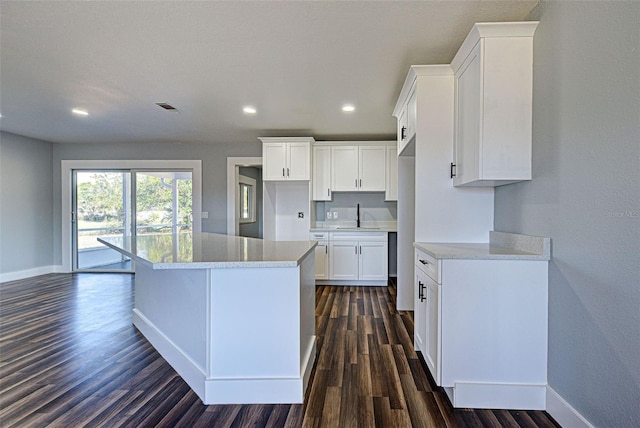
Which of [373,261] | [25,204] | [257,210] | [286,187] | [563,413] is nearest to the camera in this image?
[563,413]

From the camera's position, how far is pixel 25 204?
17.4 ft

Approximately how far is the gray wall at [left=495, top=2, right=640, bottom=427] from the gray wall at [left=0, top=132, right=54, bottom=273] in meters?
6.76

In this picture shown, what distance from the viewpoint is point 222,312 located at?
1878 mm

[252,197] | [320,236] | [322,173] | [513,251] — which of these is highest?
[322,173]

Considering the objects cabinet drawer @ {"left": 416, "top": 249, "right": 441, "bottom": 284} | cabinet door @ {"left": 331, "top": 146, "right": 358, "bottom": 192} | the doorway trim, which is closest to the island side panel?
cabinet drawer @ {"left": 416, "top": 249, "right": 441, "bottom": 284}

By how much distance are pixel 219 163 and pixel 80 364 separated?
379 cm

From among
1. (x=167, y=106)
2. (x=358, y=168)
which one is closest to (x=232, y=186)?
(x=167, y=106)

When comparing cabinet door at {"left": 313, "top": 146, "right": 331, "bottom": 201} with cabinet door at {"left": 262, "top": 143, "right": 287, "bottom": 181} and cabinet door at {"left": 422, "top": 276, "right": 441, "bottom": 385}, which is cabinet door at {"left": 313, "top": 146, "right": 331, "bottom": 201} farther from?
cabinet door at {"left": 422, "top": 276, "right": 441, "bottom": 385}

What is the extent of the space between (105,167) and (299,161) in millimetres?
3510

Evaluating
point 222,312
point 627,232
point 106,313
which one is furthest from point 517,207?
point 106,313

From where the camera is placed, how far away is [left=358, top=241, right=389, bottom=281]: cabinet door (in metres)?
4.80

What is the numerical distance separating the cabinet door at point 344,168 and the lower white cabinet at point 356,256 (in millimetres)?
749

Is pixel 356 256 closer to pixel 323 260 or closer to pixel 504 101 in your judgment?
pixel 323 260

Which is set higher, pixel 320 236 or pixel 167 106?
pixel 167 106
